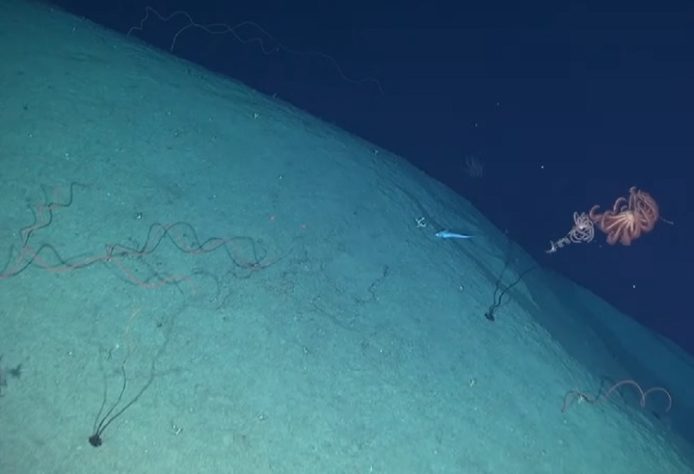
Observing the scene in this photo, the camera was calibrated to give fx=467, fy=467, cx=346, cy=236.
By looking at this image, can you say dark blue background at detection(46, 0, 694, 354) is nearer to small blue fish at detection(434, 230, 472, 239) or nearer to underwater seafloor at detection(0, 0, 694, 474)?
underwater seafloor at detection(0, 0, 694, 474)

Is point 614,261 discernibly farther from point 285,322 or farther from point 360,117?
point 285,322

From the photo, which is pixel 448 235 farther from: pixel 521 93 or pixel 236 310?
pixel 521 93

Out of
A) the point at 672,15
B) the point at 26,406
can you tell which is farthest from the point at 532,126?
the point at 26,406

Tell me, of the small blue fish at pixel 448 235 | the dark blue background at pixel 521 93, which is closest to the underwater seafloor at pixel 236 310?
the small blue fish at pixel 448 235

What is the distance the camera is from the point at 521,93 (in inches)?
405

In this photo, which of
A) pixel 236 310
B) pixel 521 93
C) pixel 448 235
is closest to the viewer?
pixel 236 310

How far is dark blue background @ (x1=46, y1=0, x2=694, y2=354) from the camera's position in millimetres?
9031

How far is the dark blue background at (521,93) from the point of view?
9.03 meters

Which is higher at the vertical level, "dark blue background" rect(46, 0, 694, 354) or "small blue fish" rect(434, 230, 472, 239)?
"dark blue background" rect(46, 0, 694, 354)

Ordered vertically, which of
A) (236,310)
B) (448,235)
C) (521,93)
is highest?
(521,93)

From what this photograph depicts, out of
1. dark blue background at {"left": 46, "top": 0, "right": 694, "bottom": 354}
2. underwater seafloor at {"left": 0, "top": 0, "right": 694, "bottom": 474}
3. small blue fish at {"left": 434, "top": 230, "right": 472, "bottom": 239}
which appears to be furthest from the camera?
dark blue background at {"left": 46, "top": 0, "right": 694, "bottom": 354}

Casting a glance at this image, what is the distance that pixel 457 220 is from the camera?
22.5ft

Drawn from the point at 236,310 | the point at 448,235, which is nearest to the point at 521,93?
the point at 448,235

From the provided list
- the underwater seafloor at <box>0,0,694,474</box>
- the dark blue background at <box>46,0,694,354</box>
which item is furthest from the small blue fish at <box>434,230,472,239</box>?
the dark blue background at <box>46,0,694,354</box>
